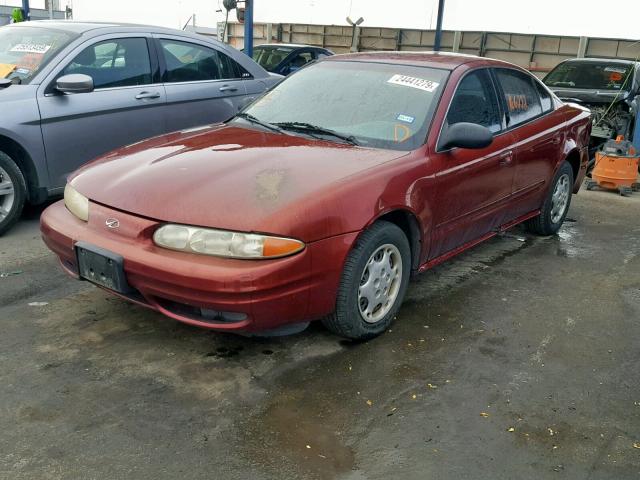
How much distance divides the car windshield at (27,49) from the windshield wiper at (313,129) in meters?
2.25

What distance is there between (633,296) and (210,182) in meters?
2.99

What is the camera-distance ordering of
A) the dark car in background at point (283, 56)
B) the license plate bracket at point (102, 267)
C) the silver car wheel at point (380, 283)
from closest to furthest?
the license plate bracket at point (102, 267), the silver car wheel at point (380, 283), the dark car in background at point (283, 56)

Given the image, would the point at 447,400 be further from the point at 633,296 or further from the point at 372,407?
the point at 633,296

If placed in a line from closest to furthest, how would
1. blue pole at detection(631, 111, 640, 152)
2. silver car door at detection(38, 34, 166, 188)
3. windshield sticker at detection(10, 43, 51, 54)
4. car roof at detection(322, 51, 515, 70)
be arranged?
1. car roof at detection(322, 51, 515, 70)
2. silver car door at detection(38, 34, 166, 188)
3. windshield sticker at detection(10, 43, 51, 54)
4. blue pole at detection(631, 111, 640, 152)

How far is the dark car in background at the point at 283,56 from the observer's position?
37.5 ft

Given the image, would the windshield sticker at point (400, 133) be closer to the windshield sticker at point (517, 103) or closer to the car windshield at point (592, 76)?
the windshield sticker at point (517, 103)

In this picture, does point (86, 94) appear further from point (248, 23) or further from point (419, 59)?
point (248, 23)

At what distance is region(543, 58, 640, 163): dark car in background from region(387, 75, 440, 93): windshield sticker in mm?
4819

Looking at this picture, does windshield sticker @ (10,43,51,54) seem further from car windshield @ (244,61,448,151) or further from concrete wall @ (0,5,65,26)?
concrete wall @ (0,5,65,26)

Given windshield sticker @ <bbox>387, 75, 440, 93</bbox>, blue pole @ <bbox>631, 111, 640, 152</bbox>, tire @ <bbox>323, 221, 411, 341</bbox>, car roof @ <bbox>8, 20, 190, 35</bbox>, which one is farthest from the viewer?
blue pole @ <bbox>631, 111, 640, 152</bbox>

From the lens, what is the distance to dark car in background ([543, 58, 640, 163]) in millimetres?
8367

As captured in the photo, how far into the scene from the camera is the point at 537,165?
484 centimetres

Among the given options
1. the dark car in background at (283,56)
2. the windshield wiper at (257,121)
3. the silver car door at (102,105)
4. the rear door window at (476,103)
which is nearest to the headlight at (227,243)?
the windshield wiper at (257,121)

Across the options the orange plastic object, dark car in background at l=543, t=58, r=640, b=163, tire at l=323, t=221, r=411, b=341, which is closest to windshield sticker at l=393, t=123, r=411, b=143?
tire at l=323, t=221, r=411, b=341
